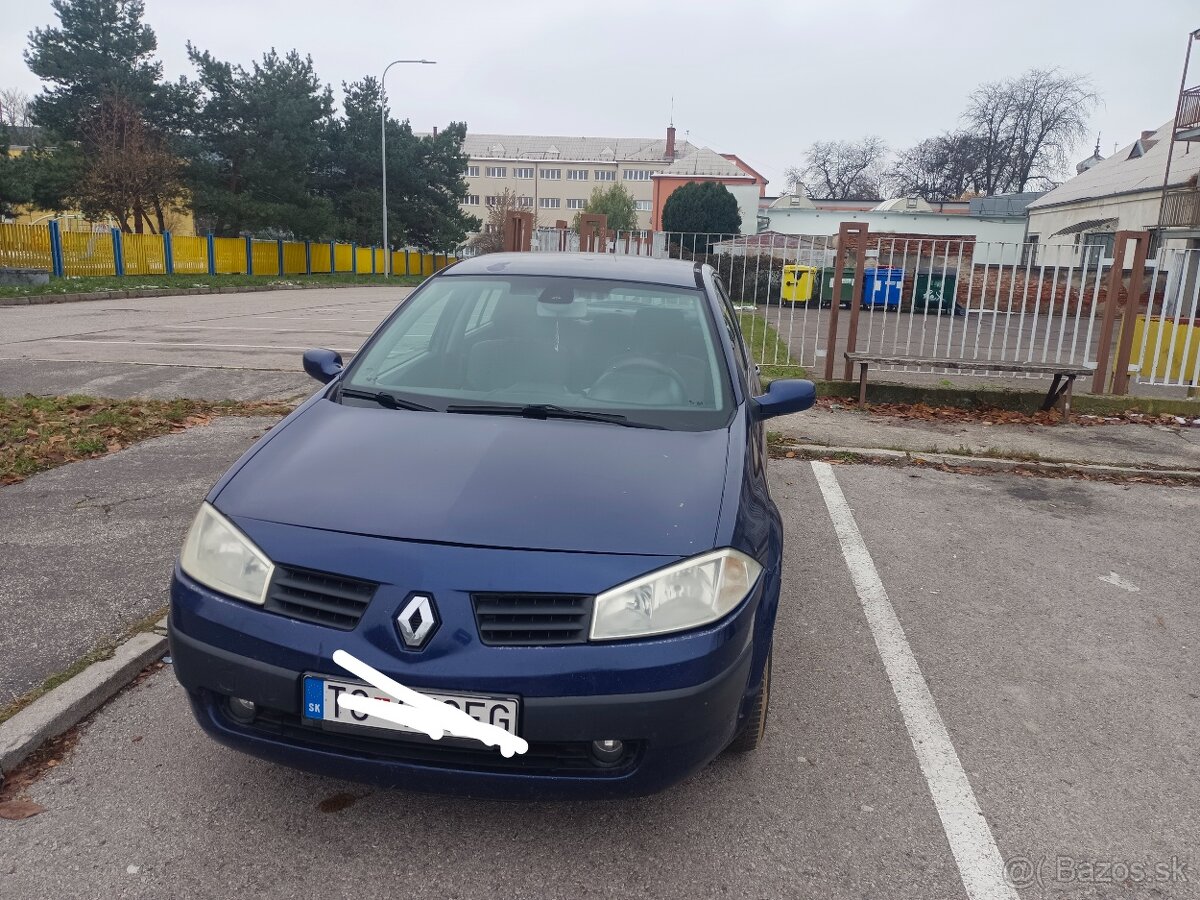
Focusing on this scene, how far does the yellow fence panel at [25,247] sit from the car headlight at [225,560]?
89.6ft

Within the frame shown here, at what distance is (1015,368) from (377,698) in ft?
26.8

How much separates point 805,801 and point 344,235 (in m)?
48.3

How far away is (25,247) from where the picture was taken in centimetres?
2584

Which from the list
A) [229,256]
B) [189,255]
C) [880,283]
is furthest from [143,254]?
[880,283]

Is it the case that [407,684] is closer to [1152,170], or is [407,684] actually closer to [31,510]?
[31,510]

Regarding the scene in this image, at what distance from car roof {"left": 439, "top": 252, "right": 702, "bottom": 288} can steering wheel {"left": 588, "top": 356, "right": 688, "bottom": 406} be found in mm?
585

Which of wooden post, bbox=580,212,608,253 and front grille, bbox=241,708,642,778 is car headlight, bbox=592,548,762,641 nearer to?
front grille, bbox=241,708,642,778

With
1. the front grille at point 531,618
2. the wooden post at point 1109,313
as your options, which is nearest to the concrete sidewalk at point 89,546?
the front grille at point 531,618

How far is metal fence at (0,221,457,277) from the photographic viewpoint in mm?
25969

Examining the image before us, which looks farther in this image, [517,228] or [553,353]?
[517,228]

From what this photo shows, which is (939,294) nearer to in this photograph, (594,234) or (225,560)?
(594,234)

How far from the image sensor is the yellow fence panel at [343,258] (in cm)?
4547

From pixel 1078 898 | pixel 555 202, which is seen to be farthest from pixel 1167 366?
pixel 555 202

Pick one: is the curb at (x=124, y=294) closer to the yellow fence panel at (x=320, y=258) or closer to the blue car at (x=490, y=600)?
the yellow fence panel at (x=320, y=258)
